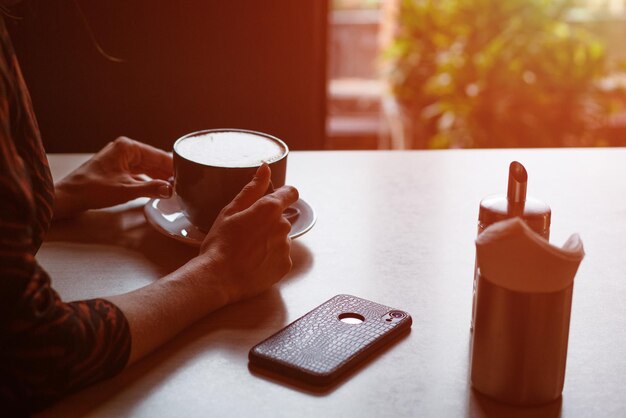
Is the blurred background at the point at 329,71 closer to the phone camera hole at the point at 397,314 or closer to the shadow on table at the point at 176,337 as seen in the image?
the shadow on table at the point at 176,337

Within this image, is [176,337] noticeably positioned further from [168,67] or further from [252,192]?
[168,67]

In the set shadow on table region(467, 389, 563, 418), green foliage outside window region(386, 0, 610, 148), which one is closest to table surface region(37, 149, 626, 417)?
shadow on table region(467, 389, 563, 418)

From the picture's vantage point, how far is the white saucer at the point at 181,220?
3.89ft

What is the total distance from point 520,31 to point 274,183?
9.06 feet

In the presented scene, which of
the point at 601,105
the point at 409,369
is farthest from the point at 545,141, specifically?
the point at 409,369

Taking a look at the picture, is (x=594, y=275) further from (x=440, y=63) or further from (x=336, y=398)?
(x=440, y=63)

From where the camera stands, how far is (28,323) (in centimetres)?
77

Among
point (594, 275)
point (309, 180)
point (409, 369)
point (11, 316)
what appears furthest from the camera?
point (309, 180)

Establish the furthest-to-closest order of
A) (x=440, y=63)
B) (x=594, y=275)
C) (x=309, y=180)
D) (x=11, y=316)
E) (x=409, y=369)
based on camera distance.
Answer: (x=440, y=63), (x=309, y=180), (x=594, y=275), (x=409, y=369), (x=11, y=316)

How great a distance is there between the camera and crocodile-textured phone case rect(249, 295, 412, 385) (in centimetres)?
86

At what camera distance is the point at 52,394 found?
80 cm

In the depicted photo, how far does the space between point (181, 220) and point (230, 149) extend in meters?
0.13

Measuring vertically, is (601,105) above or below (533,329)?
below

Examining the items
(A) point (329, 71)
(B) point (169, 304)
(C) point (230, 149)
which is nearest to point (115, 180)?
(C) point (230, 149)
